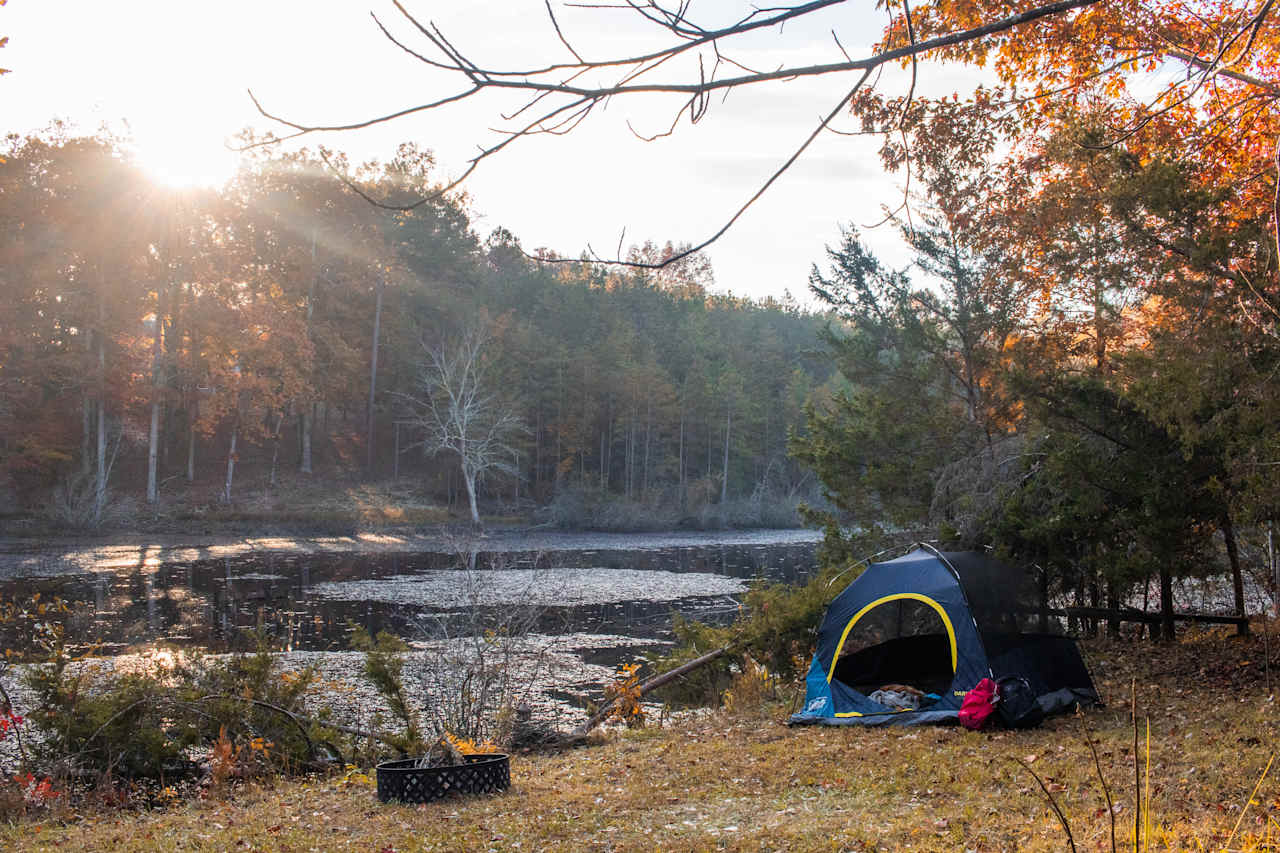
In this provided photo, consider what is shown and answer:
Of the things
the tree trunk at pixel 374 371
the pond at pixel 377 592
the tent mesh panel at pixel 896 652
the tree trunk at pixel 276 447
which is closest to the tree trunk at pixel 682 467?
the tree trunk at pixel 374 371

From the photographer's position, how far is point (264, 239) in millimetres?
43219

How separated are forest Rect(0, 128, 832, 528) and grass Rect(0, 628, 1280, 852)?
11.7 meters

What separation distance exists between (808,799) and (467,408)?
1386 inches

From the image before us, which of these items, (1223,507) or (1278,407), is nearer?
(1278,407)

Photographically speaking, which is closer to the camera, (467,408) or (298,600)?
(298,600)

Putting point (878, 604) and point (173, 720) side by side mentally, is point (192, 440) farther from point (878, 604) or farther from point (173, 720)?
point (878, 604)

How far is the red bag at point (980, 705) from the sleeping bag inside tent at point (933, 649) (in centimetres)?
20

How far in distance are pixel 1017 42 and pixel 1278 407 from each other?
3845mm

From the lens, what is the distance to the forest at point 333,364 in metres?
34.1

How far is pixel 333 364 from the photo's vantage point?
4453 centimetres

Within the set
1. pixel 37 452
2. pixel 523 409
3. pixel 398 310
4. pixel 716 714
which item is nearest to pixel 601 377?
pixel 523 409

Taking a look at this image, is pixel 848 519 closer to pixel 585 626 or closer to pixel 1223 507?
pixel 585 626

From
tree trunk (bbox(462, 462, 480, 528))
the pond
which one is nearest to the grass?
the pond

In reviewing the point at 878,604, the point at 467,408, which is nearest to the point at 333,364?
the point at 467,408
